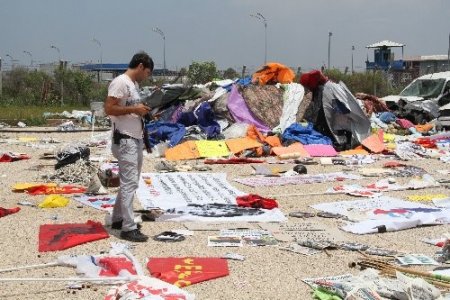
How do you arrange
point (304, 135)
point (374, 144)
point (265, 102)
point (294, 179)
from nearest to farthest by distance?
1. point (294, 179)
2. point (374, 144)
3. point (304, 135)
4. point (265, 102)

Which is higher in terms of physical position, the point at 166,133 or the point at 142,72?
the point at 142,72

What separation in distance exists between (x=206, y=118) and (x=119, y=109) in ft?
31.0

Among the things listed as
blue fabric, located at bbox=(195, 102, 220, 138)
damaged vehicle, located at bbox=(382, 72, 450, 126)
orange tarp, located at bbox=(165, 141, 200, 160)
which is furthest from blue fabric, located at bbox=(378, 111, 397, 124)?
orange tarp, located at bbox=(165, 141, 200, 160)

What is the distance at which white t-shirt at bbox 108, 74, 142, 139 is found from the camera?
588 centimetres

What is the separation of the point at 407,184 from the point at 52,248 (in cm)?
603

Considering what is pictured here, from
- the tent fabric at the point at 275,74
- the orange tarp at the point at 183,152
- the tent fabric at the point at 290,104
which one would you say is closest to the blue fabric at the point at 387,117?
the tent fabric at the point at 275,74

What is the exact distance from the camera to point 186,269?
5.08 m

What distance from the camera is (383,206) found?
7.81 meters

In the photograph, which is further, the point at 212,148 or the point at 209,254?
the point at 212,148

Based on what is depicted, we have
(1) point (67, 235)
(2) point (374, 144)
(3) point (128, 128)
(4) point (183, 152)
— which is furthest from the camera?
(2) point (374, 144)

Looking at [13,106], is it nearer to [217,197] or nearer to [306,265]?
[217,197]

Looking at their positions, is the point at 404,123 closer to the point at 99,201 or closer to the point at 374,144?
the point at 374,144

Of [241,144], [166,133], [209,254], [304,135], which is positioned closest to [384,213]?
[209,254]

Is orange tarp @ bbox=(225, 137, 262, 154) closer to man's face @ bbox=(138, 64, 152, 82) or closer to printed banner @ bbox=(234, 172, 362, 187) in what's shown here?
printed banner @ bbox=(234, 172, 362, 187)
